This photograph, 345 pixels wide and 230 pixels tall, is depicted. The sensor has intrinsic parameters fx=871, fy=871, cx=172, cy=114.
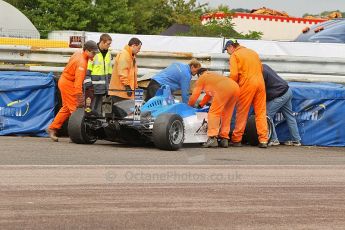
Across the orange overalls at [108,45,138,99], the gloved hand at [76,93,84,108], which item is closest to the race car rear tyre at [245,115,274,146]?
the orange overalls at [108,45,138,99]

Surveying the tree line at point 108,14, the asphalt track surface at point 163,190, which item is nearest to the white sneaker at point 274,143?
the asphalt track surface at point 163,190

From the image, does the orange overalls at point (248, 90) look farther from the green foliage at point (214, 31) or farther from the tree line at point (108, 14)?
the tree line at point (108, 14)

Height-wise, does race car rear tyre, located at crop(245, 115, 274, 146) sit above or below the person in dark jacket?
below

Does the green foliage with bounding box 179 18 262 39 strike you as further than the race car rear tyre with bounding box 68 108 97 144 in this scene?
Yes

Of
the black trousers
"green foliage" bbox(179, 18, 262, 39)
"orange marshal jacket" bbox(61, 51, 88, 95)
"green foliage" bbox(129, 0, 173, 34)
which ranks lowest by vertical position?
the black trousers

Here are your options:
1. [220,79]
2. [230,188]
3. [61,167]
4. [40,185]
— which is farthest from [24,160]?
[220,79]

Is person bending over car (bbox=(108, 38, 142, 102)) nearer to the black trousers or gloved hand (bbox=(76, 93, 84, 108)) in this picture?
the black trousers

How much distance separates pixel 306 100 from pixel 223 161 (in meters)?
3.93

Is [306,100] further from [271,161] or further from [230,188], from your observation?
[230,188]

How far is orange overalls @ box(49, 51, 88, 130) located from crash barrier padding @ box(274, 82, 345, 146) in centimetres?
361

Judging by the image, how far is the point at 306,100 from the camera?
15484 mm

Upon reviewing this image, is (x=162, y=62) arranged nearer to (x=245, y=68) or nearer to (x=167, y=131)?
(x=245, y=68)

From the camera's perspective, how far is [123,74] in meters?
14.2

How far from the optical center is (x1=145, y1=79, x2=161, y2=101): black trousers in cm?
1444
